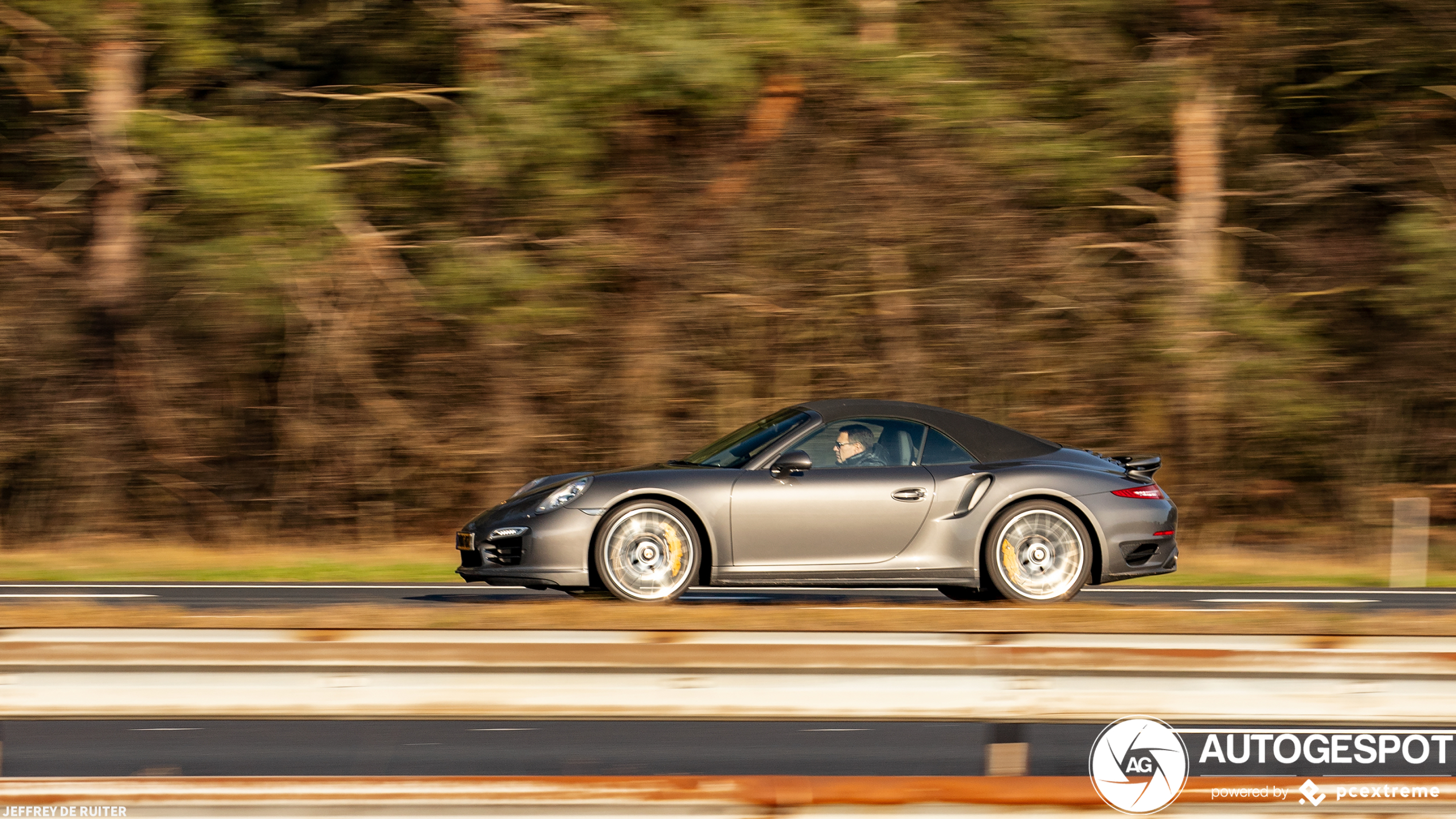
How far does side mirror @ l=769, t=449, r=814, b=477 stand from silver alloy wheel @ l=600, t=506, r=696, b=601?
0.62m

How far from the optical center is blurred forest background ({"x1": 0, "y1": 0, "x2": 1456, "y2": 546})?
52.2 ft

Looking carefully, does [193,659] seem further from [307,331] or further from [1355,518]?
[1355,518]

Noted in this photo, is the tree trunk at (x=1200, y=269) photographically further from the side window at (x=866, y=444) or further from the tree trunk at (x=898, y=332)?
the side window at (x=866, y=444)

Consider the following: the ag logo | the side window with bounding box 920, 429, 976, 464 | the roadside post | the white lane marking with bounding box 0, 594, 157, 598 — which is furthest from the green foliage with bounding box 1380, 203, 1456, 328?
the ag logo

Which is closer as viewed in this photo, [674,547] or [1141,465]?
[674,547]

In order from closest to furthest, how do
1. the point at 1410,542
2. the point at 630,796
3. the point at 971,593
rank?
the point at 630,796
the point at 971,593
the point at 1410,542

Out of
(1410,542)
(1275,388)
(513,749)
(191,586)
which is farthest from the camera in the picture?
(1275,388)

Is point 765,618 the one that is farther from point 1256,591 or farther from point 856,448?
point 1256,591

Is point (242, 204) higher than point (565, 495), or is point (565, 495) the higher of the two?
point (242, 204)

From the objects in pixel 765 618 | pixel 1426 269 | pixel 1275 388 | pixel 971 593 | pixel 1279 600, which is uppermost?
pixel 1426 269

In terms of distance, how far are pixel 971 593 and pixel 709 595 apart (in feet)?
5.78

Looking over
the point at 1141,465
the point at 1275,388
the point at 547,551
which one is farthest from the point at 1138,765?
the point at 1275,388

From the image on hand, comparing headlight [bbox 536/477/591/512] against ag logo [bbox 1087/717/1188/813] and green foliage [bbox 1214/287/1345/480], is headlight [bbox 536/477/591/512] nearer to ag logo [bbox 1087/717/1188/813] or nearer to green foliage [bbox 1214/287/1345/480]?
ag logo [bbox 1087/717/1188/813]

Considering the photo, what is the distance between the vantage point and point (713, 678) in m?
3.86
